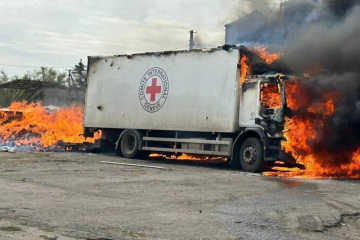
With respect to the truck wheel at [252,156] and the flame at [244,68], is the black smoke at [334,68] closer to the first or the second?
the flame at [244,68]

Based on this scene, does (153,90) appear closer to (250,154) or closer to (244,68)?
(244,68)

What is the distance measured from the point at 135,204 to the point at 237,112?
25.1 feet

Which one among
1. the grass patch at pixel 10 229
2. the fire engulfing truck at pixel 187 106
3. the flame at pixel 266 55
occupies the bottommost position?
the grass patch at pixel 10 229

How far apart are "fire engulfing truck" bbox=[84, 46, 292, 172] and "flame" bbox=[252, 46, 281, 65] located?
54 centimetres

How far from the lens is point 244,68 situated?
605 inches

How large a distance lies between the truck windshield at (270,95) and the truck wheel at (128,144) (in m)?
5.78

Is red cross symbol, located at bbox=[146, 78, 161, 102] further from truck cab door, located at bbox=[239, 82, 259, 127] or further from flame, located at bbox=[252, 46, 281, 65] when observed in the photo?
flame, located at bbox=[252, 46, 281, 65]

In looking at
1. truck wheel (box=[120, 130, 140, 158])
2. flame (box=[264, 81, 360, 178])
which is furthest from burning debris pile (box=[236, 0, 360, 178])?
truck wheel (box=[120, 130, 140, 158])

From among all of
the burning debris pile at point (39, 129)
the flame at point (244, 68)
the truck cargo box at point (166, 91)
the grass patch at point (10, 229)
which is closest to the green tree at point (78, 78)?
the burning debris pile at point (39, 129)

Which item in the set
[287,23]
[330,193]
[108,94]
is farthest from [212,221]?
[108,94]

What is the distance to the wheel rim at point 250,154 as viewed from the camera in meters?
14.6

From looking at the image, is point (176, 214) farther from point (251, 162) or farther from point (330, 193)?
point (251, 162)

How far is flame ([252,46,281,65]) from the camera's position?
1538 cm

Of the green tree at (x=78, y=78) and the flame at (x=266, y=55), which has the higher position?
the green tree at (x=78, y=78)
